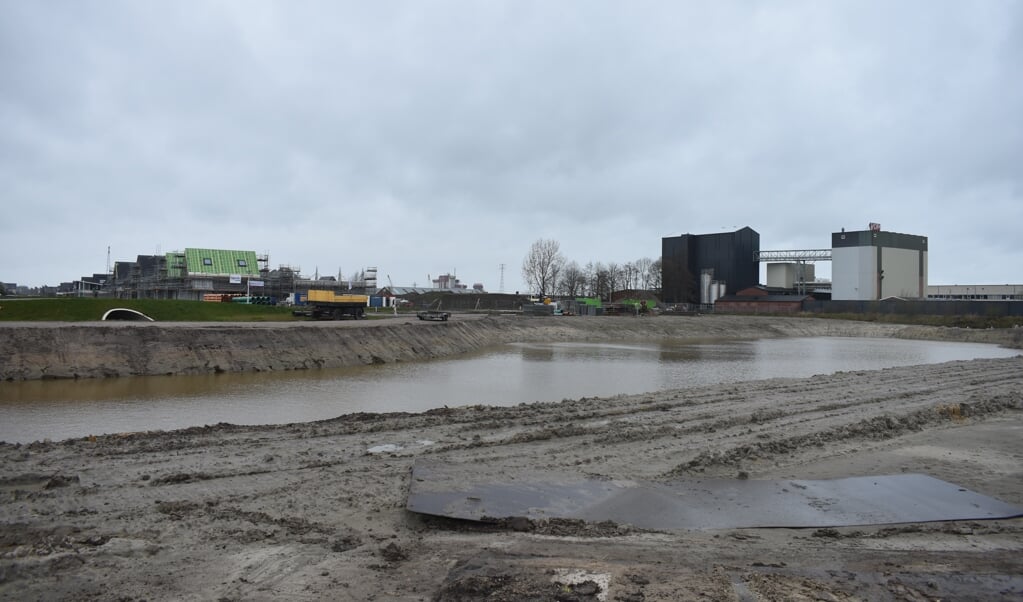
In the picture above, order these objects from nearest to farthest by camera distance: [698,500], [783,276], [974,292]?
[698,500] → [783,276] → [974,292]

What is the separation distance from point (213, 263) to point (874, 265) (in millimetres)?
94521

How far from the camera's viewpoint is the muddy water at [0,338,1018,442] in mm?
14508

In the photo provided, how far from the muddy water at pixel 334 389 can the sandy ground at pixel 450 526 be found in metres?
3.81

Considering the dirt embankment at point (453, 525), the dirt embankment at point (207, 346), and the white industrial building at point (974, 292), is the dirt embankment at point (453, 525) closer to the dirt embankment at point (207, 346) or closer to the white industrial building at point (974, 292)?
the dirt embankment at point (207, 346)

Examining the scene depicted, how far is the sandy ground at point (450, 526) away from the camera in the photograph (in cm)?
499

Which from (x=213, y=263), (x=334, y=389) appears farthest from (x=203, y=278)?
(x=334, y=389)

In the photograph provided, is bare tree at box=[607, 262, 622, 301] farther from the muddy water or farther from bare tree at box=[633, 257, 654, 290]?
the muddy water

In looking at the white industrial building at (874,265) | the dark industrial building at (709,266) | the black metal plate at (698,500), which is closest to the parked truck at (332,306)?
the black metal plate at (698,500)

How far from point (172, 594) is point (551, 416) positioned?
933 centimetres

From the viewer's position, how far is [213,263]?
81.9 metres

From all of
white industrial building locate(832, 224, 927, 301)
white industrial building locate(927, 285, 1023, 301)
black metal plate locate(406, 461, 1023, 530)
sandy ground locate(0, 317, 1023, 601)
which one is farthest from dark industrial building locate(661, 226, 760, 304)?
black metal plate locate(406, 461, 1023, 530)

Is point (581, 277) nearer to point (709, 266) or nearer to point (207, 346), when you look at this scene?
point (709, 266)

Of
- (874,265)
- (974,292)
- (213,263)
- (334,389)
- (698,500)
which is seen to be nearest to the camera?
(698,500)

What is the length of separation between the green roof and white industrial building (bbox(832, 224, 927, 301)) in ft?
284
